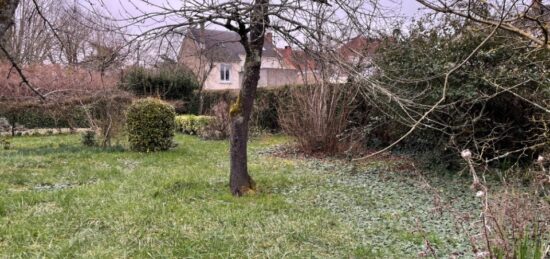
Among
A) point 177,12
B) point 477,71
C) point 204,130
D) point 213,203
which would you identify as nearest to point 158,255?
point 213,203

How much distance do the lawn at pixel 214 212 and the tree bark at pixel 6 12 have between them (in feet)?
7.45

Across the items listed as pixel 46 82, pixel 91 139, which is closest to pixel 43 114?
pixel 46 82

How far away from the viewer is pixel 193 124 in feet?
49.0

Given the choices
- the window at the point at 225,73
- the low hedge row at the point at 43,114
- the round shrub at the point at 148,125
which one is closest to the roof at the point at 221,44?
the window at the point at 225,73

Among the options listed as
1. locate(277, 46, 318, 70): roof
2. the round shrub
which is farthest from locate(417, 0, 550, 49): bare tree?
the round shrub

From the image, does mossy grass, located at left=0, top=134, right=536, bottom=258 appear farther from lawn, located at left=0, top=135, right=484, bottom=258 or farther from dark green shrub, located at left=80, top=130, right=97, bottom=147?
dark green shrub, located at left=80, top=130, right=97, bottom=147

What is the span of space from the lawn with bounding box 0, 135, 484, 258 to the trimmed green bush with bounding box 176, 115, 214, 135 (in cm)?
589

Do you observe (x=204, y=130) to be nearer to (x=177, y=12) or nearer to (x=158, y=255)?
(x=177, y=12)

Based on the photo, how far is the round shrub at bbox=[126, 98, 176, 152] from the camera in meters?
9.69

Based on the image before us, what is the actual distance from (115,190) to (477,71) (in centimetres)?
534

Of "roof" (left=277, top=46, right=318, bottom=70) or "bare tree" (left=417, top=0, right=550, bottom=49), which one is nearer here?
"bare tree" (left=417, top=0, right=550, bottom=49)

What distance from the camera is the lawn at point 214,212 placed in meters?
3.67

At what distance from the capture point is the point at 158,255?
348 cm

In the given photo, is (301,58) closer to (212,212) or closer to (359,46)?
(359,46)
